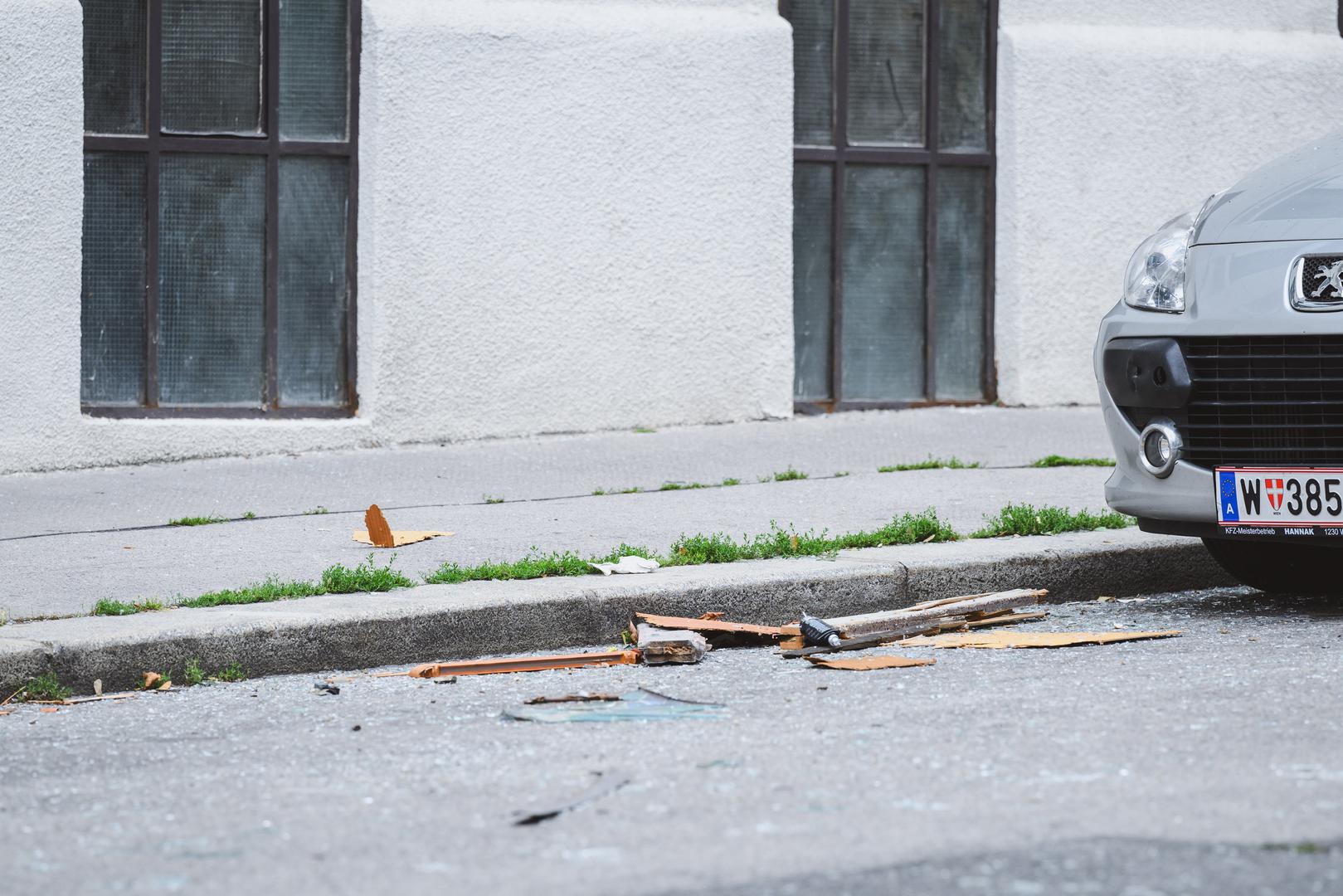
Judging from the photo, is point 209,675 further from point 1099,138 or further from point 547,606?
point 1099,138

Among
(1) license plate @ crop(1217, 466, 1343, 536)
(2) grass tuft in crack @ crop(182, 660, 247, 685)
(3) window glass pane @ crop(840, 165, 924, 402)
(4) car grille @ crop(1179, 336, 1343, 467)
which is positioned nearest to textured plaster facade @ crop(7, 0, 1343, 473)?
(3) window glass pane @ crop(840, 165, 924, 402)

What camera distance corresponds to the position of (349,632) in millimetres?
5414

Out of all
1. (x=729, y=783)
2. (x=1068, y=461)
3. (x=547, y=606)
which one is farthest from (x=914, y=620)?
(x=1068, y=461)

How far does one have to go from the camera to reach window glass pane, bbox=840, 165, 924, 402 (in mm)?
10633

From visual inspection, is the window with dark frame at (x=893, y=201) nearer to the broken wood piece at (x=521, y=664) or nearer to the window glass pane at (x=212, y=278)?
the window glass pane at (x=212, y=278)

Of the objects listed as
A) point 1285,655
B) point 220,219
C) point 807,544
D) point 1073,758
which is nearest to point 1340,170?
point 1285,655

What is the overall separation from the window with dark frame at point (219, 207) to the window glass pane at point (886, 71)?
115 inches

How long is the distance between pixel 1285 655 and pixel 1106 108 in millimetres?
6262

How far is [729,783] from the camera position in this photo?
3.82m

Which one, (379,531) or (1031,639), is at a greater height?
(379,531)

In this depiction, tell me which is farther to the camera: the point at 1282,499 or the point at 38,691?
the point at 1282,499

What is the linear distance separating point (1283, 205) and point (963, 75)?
5289 mm

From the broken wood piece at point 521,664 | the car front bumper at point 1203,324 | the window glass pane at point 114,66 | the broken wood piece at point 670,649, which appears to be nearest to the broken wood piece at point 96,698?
the broken wood piece at point 521,664

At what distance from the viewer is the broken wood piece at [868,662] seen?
518 centimetres
